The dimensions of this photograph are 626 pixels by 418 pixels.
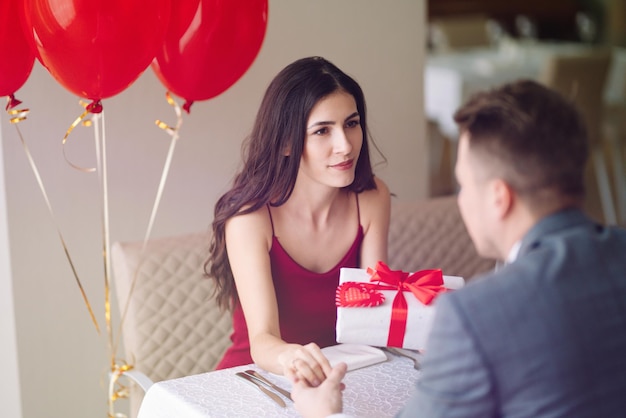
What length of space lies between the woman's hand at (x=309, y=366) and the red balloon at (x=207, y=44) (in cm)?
80

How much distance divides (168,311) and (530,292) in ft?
4.87

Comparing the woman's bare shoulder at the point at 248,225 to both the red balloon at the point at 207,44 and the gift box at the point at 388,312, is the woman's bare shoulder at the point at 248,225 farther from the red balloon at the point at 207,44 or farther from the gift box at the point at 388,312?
the gift box at the point at 388,312

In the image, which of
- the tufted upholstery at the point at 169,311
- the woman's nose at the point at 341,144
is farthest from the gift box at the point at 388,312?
the tufted upholstery at the point at 169,311

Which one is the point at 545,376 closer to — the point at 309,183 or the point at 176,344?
the point at 309,183

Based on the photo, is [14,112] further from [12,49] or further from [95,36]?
[95,36]

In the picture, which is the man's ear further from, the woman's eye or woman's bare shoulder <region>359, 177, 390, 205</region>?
woman's bare shoulder <region>359, 177, 390, 205</region>

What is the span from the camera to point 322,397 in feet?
4.96

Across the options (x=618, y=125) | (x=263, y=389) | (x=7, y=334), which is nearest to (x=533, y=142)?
(x=263, y=389)

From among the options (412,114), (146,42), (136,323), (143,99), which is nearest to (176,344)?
(136,323)

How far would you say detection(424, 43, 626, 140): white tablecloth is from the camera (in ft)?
18.1

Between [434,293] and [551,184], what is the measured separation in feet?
1.97

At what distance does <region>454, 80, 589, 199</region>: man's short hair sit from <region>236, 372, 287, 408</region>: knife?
68 cm

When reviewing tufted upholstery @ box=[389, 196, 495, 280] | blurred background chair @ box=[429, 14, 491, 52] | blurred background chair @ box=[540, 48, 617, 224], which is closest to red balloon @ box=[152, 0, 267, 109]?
tufted upholstery @ box=[389, 196, 495, 280]

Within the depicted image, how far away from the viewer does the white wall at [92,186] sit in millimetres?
2508
